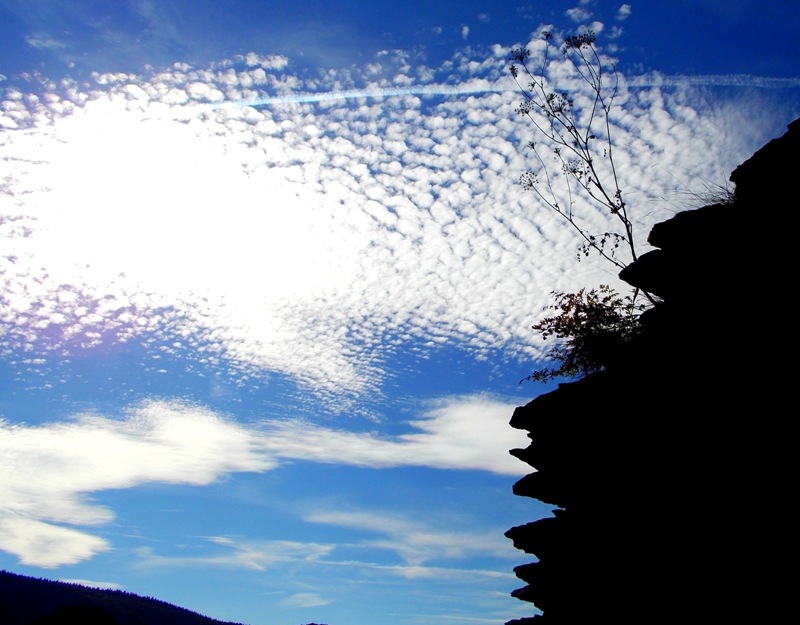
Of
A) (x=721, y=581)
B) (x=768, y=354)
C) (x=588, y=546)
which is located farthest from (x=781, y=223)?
(x=588, y=546)

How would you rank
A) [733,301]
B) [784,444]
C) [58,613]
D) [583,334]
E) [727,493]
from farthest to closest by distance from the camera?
[58,613]
[583,334]
[733,301]
[727,493]
[784,444]

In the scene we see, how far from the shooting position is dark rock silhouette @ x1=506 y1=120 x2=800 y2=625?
10.1 meters

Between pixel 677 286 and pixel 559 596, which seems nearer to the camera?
pixel 677 286

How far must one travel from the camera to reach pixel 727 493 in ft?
34.6

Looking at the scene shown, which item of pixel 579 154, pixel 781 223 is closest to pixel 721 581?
pixel 781 223

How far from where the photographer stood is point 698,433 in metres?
11.1

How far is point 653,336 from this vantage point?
40.6 feet

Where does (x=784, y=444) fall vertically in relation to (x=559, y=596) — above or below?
above

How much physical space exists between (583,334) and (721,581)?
640cm

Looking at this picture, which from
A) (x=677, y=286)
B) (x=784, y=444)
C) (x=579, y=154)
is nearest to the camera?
(x=784, y=444)

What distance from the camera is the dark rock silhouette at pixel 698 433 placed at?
10062 mm

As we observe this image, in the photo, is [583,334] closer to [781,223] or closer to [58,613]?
[781,223]

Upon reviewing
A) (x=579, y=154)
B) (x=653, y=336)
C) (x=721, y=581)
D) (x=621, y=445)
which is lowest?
(x=721, y=581)

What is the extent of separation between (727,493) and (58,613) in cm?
9614
